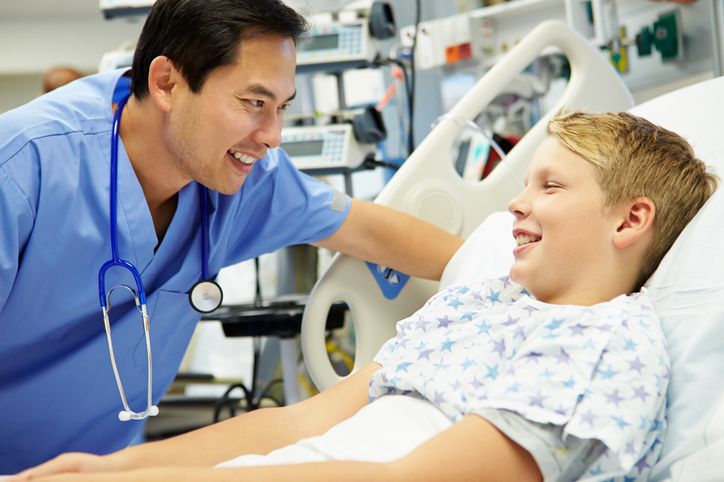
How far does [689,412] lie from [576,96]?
1.09 metres

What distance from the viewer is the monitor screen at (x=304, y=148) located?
9.29 feet

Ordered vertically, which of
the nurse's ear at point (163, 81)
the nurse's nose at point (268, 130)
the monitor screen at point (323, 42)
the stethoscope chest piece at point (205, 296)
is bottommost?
the stethoscope chest piece at point (205, 296)

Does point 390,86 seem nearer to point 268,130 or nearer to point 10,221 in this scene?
point 268,130

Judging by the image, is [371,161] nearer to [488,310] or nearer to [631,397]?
[488,310]

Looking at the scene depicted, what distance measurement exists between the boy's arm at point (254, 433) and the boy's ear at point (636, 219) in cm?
43

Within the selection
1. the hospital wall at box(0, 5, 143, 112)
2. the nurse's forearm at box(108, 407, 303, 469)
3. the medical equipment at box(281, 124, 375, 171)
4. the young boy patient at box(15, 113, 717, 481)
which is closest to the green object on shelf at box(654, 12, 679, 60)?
the medical equipment at box(281, 124, 375, 171)

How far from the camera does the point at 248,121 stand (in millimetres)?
1564

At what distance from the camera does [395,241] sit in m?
1.75

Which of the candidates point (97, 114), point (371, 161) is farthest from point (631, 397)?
point (371, 161)

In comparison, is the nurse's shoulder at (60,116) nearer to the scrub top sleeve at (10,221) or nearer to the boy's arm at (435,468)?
the scrub top sleeve at (10,221)

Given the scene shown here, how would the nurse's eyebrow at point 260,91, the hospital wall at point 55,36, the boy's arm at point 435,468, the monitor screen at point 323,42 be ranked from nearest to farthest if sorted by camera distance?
the boy's arm at point 435,468 → the nurse's eyebrow at point 260,91 → the monitor screen at point 323,42 → the hospital wall at point 55,36

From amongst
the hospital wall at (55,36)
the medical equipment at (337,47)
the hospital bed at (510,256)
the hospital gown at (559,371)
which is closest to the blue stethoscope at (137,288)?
the hospital bed at (510,256)

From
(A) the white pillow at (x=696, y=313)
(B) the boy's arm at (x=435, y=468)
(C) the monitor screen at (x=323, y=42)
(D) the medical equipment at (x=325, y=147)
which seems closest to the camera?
(B) the boy's arm at (x=435, y=468)

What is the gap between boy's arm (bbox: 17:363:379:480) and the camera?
1179 millimetres
